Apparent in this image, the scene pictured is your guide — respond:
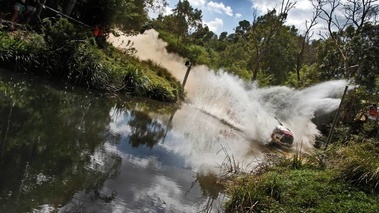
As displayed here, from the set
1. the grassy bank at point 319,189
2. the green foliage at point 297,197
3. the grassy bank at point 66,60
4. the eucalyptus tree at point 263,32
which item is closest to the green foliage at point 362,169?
the grassy bank at point 319,189

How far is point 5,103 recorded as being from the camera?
7.17 metres

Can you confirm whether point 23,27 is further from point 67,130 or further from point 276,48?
point 276,48

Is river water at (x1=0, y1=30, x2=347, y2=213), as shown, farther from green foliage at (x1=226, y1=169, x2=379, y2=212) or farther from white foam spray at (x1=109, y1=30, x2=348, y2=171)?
white foam spray at (x1=109, y1=30, x2=348, y2=171)

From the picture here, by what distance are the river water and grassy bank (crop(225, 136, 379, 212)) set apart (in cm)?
51

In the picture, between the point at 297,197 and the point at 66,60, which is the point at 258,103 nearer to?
the point at 66,60

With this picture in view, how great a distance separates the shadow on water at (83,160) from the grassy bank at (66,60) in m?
1.03

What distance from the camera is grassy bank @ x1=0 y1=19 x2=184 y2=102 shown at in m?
10.8

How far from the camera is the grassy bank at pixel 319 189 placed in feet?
18.0

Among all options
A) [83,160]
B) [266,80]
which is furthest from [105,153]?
[266,80]

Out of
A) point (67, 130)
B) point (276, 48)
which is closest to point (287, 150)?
point (67, 130)

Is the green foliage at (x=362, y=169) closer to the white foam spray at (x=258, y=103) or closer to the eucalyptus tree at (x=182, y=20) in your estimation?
the white foam spray at (x=258, y=103)

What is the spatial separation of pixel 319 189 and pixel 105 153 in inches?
138

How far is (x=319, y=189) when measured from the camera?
6.10m

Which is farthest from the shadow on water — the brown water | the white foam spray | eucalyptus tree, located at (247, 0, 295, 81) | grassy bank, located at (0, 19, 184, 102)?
eucalyptus tree, located at (247, 0, 295, 81)
